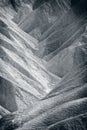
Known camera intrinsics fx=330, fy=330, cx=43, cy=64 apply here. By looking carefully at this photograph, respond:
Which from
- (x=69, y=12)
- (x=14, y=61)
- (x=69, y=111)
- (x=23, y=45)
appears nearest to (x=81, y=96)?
(x=69, y=111)

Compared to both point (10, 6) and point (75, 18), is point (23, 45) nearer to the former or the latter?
point (75, 18)

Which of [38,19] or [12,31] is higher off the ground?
[12,31]

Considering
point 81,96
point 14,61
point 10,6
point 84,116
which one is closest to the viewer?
point 84,116

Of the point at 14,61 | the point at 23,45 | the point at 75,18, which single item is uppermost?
the point at 14,61

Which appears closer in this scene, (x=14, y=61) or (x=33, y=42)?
(x=14, y=61)

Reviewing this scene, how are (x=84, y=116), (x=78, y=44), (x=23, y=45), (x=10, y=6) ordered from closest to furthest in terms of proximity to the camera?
(x=84, y=116) < (x=78, y=44) < (x=23, y=45) < (x=10, y=6)

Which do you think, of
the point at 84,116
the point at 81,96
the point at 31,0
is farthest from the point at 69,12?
the point at 84,116
